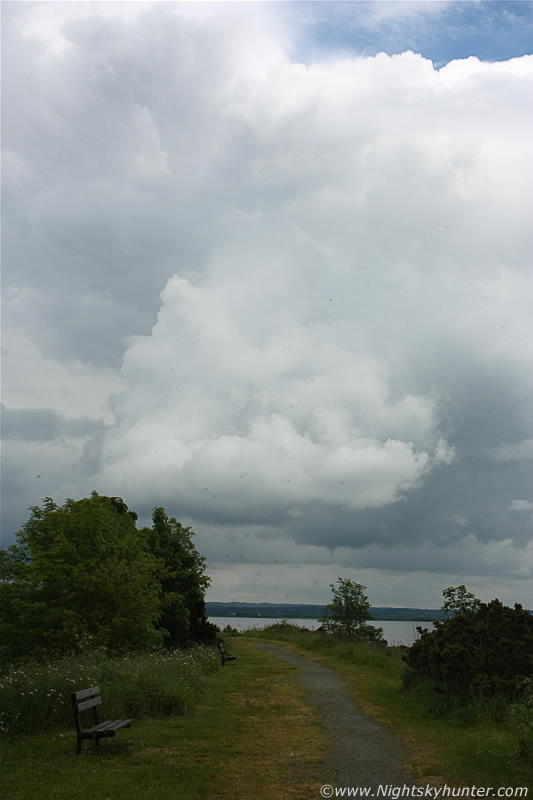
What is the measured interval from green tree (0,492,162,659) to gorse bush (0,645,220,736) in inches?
101

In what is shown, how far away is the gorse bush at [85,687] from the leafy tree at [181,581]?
47.1 feet

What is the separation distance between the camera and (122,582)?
64.3 ft

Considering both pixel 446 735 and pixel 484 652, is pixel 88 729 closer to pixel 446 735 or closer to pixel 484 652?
pixel 446 735

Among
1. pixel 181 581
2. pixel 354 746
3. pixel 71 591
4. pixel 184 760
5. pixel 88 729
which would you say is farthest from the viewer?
pixel 181 581

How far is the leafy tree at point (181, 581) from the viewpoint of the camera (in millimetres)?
30562

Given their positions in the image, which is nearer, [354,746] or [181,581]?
[354,746]

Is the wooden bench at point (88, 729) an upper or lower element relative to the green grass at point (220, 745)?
upper

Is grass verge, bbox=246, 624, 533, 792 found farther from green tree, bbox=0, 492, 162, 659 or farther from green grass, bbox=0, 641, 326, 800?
green tree, bbox=0, 492, 162, 659

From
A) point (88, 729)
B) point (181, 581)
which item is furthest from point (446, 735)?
point (181, 581)

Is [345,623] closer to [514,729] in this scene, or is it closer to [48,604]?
[48,604]

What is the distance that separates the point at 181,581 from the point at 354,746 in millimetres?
22225

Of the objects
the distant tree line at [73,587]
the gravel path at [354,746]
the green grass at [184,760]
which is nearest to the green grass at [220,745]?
the green grass at [184,760]

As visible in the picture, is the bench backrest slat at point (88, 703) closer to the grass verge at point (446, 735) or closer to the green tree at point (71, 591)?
the grass verge at point (446, 735)

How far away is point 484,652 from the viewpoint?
47.5ft
